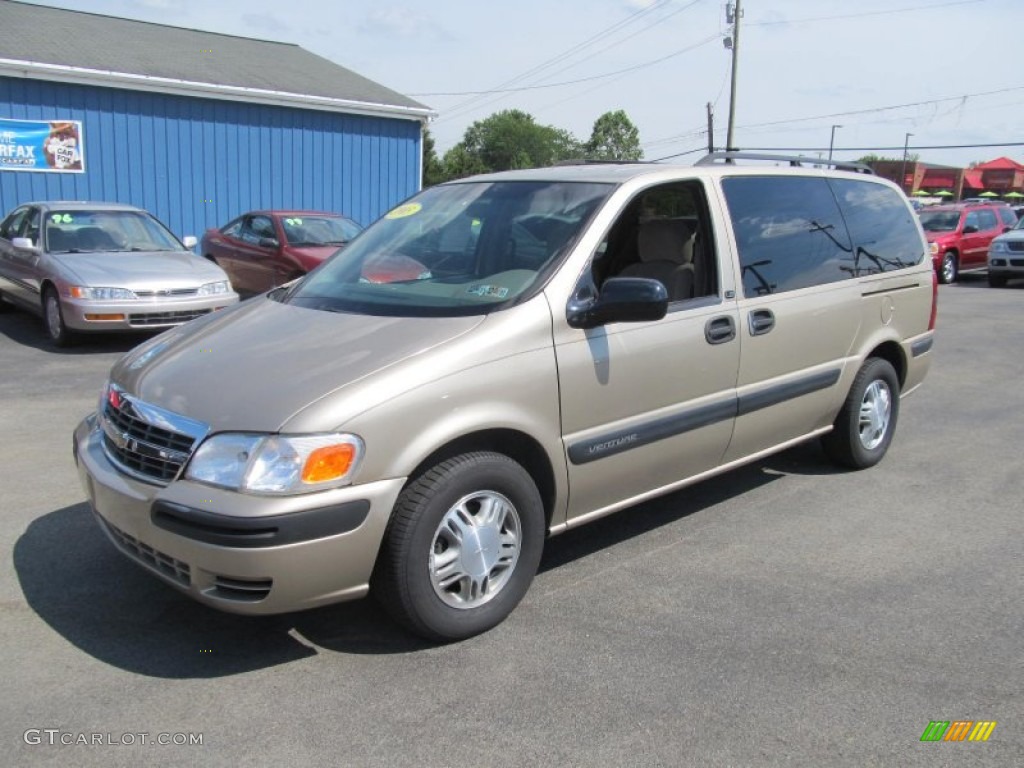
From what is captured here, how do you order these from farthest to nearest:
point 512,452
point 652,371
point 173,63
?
point 173,63
point 652,371
point 512,452

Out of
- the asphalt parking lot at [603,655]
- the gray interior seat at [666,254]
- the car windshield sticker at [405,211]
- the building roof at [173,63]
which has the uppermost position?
the building roof at [173,63]

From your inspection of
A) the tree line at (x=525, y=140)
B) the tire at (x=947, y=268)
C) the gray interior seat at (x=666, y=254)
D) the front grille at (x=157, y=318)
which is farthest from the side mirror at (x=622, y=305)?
the tree line at (x=525, y=140)

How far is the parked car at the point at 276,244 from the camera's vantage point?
11836 mm

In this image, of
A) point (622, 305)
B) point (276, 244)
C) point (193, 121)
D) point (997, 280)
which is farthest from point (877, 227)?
point (997, 280)

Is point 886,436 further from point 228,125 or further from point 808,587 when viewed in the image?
point 228,125

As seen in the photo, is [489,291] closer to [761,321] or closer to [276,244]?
[761,321]

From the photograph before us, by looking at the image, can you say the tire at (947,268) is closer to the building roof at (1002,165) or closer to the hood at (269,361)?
the hood at (269,361)

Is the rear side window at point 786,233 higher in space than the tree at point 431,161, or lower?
lower

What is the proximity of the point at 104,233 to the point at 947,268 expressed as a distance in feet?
57.0

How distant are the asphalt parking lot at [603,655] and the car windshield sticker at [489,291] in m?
1.30

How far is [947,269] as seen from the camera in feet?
65.3

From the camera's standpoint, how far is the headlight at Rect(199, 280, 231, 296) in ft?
31.0

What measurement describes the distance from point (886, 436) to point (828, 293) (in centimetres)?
133

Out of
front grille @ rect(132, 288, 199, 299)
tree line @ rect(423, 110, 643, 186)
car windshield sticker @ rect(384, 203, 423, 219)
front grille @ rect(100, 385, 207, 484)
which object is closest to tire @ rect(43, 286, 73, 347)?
front grille @ rect(132, 288, 199, 299)
